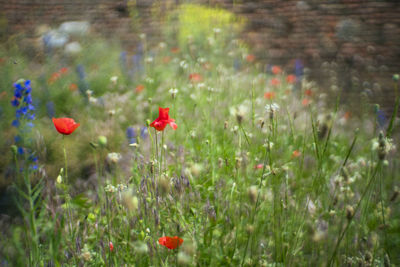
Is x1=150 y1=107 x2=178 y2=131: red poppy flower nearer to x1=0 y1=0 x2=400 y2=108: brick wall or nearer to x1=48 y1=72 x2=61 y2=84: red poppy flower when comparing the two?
x1=48 y1=72 x2=61 y2=84: red poppy flower

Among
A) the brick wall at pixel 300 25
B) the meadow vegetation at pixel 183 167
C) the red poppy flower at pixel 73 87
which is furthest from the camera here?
the brick wall at pixel 300 25

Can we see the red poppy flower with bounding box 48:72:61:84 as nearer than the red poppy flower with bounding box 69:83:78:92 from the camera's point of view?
No

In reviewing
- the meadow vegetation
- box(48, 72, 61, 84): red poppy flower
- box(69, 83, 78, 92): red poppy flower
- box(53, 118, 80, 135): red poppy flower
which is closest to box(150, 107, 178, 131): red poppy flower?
the meadow vegetation

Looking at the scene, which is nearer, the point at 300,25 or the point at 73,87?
the point at 73,87

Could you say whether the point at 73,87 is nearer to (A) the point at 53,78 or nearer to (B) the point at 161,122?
(A) the point at 53,78

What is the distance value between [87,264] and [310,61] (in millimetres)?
4072

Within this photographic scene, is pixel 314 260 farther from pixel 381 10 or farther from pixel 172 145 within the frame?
pixel 381 10

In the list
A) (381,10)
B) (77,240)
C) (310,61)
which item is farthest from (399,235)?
(381,10)

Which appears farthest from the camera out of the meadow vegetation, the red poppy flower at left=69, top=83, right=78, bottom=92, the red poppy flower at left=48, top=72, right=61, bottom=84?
A: the red poppy flower at left=48, top=72, right=61, bottom=84

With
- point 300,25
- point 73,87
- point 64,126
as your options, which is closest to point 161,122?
point 64,126

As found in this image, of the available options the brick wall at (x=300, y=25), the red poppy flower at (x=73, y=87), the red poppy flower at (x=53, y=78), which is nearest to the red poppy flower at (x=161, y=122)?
the red poppy flower at (x=73, y=87)

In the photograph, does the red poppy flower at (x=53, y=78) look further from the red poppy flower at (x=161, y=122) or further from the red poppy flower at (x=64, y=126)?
the red poppy flower at (x=161, y=122)

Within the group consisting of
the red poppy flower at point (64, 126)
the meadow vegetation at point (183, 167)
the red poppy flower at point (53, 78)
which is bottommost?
the meadow vegetation at point (183, 167)

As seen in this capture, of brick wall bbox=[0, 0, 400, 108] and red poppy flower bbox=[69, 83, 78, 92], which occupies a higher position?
brick wall bbox=[0, 0, 400, 108]
